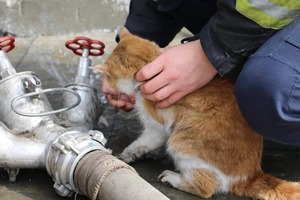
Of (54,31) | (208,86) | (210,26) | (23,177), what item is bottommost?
(54,31)

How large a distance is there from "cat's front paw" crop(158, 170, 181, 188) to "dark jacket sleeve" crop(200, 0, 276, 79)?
34 centimetres

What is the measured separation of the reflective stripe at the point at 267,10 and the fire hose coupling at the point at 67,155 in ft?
1.78

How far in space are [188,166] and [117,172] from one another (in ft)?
0.88

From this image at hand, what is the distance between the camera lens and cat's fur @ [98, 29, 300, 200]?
5.13ft

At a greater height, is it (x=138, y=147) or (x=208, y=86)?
(x=208, y=86)

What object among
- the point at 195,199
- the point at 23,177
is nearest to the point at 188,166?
the point at 195,199

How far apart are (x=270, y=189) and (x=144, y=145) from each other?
47cm

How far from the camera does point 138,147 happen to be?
1837 mm

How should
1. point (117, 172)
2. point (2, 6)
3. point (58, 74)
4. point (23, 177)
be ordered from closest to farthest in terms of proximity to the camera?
point (117, 172)
point (23, 177)
point (58, 74)
point (2, 6)

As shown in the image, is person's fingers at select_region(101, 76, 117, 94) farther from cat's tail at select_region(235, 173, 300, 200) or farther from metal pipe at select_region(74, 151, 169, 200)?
cat's tail at select_region(235, 173, 300, 200)

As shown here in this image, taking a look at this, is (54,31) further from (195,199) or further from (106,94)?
(195,199)

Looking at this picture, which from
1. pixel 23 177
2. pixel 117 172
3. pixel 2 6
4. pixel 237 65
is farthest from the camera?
pixel 2 6

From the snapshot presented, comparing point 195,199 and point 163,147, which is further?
point 163,147

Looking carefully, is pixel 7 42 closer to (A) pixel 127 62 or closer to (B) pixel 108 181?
(A) pixel 127 62
